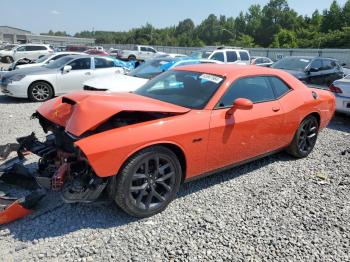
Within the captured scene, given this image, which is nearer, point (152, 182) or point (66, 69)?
point (152, 182)

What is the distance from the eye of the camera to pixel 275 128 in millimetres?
4566

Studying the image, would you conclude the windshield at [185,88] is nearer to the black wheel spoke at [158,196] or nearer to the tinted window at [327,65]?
the black wheel spoke at [158,196]

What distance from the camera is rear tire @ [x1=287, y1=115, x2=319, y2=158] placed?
5.15m

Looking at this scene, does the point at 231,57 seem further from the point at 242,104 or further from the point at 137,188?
the point at 137,188

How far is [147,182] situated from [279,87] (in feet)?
8.50

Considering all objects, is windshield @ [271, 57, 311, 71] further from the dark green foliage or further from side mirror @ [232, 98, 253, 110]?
the dark green foliage

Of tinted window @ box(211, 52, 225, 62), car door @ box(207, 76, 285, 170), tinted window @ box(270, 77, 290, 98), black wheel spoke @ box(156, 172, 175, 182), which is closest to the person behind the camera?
black wheel spoke @ box(156, 172, 175, 182)

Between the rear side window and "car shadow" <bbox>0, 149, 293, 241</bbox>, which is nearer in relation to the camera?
"car shadow" <bbox>0, 149, 293, 241</bbox>

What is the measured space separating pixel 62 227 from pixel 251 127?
8.05 ft

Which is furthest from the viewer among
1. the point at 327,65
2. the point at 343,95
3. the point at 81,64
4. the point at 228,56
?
the point at 228,56

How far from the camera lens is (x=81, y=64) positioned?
1084 cm

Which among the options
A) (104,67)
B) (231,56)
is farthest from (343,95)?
(231,56)

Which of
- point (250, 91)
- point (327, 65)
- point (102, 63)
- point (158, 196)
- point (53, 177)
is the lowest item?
point (158, 196)

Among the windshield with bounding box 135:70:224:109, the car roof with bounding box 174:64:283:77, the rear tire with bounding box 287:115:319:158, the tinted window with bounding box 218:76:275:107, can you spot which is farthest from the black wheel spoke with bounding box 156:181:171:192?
the rear tire with bounding box 287:115:319:158
